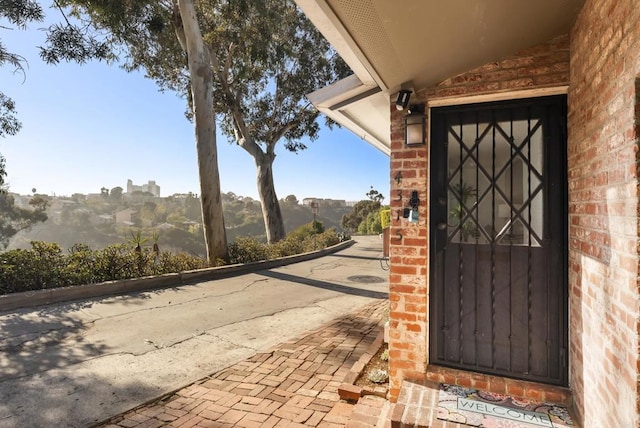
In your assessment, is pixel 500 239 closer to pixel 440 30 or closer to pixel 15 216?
pixel 440 30

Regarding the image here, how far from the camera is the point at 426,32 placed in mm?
1830

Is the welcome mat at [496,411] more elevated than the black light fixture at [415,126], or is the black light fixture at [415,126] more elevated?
the black light fixture at [415,126]

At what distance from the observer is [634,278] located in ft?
4.41

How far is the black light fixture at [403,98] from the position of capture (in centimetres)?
243

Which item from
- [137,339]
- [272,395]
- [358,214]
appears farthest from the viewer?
[358,214]

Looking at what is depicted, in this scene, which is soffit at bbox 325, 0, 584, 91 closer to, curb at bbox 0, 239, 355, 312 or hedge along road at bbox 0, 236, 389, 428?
hedge along road at bbox 0, 236, 389, 428

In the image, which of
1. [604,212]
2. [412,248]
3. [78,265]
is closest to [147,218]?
[78,265]

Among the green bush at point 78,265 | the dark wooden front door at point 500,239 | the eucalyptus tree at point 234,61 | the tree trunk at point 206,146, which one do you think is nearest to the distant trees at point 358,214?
the eucalyptus tree at point 234,61

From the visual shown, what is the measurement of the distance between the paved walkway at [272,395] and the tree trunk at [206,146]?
21.2 feet

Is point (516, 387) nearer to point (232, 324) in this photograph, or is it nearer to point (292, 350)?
point (292, 350)

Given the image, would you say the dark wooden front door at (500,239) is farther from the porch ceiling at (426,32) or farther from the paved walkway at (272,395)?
the paved walkway at (272,395)

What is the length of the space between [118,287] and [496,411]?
267 inches

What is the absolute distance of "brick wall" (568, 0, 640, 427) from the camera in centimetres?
137

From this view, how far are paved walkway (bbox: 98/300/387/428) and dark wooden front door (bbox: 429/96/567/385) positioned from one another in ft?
3.19
